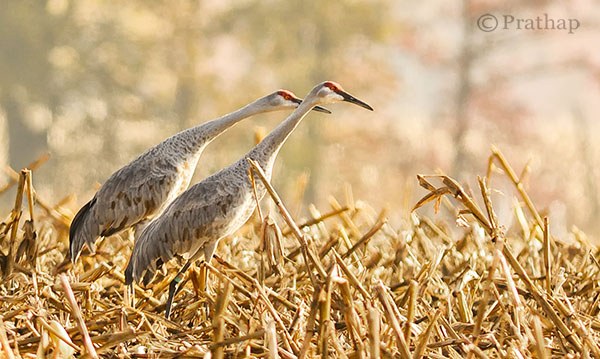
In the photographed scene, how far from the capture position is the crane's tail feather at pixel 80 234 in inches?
76.4

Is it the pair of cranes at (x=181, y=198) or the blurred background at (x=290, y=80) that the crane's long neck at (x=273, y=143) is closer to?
the pair of cranes at (x=181, y=198)

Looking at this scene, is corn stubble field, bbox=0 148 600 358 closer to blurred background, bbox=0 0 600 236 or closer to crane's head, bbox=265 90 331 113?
crane's head, bbox=265 90 331 113

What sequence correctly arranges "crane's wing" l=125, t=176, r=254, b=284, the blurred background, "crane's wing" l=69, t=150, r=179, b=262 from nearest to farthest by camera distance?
"crane's wing" l=125, t=176, r=254, b=284
"crane's wing" l=69, t=150, r=179, b=262
the blurred background

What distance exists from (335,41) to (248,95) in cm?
233

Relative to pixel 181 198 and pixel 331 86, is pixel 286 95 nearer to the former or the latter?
pixel 331 86

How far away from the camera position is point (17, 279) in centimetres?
152

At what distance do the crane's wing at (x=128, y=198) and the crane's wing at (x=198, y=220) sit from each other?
281 mm

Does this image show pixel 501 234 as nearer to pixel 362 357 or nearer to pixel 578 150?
pixel 362 357

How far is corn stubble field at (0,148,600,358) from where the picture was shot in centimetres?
103

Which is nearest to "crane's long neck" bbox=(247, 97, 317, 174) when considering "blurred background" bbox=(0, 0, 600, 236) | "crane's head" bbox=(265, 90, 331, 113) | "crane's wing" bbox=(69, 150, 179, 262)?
"crane's head" bbox=(265, 90, 331, 113)

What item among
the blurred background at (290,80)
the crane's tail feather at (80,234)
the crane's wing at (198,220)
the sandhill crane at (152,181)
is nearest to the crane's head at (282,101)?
the sandhill crane at (152,181)

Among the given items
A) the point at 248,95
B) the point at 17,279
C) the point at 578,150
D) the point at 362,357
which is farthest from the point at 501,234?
the point at 578,150

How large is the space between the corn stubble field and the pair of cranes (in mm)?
59

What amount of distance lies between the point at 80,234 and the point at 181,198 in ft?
1.26
